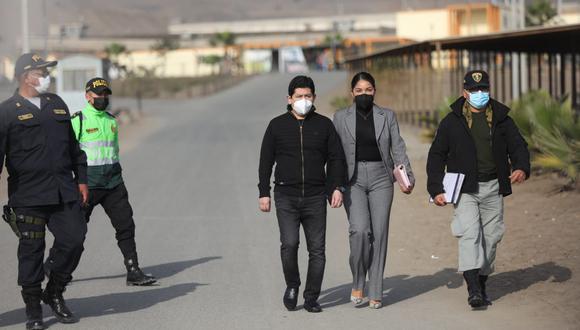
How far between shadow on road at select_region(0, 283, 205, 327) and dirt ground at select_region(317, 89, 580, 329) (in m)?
2.24

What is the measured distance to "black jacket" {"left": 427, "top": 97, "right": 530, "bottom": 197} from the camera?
8617 mm

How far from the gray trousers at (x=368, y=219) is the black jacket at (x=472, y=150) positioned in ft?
1.26

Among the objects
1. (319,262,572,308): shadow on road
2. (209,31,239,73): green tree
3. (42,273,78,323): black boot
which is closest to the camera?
(42,273,78,323): black boot

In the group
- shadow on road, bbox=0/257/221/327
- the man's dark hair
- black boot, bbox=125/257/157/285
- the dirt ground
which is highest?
the man's dark hair

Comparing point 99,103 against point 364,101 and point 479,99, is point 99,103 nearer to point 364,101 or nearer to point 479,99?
point 364,101

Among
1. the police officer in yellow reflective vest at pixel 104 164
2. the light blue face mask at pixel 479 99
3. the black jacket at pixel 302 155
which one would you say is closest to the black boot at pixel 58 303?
the police officer in yellow reflective vest at pixel 104 164

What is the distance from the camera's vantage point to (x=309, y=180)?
8.41 metres

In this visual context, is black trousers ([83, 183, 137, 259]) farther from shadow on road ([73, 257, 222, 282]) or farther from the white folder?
the white folder

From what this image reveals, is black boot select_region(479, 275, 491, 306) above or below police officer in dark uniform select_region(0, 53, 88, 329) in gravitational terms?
below

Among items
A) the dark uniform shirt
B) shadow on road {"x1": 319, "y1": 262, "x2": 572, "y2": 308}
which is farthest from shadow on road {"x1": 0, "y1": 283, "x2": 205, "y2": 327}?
the dark uniform shirt

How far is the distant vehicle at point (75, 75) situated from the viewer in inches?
1599

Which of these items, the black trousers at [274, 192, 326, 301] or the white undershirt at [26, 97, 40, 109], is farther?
the black trousers at [274, 192, 326, 301]

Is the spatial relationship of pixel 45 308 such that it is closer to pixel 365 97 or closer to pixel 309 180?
pixel 309 180

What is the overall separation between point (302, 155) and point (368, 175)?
0.56 m
